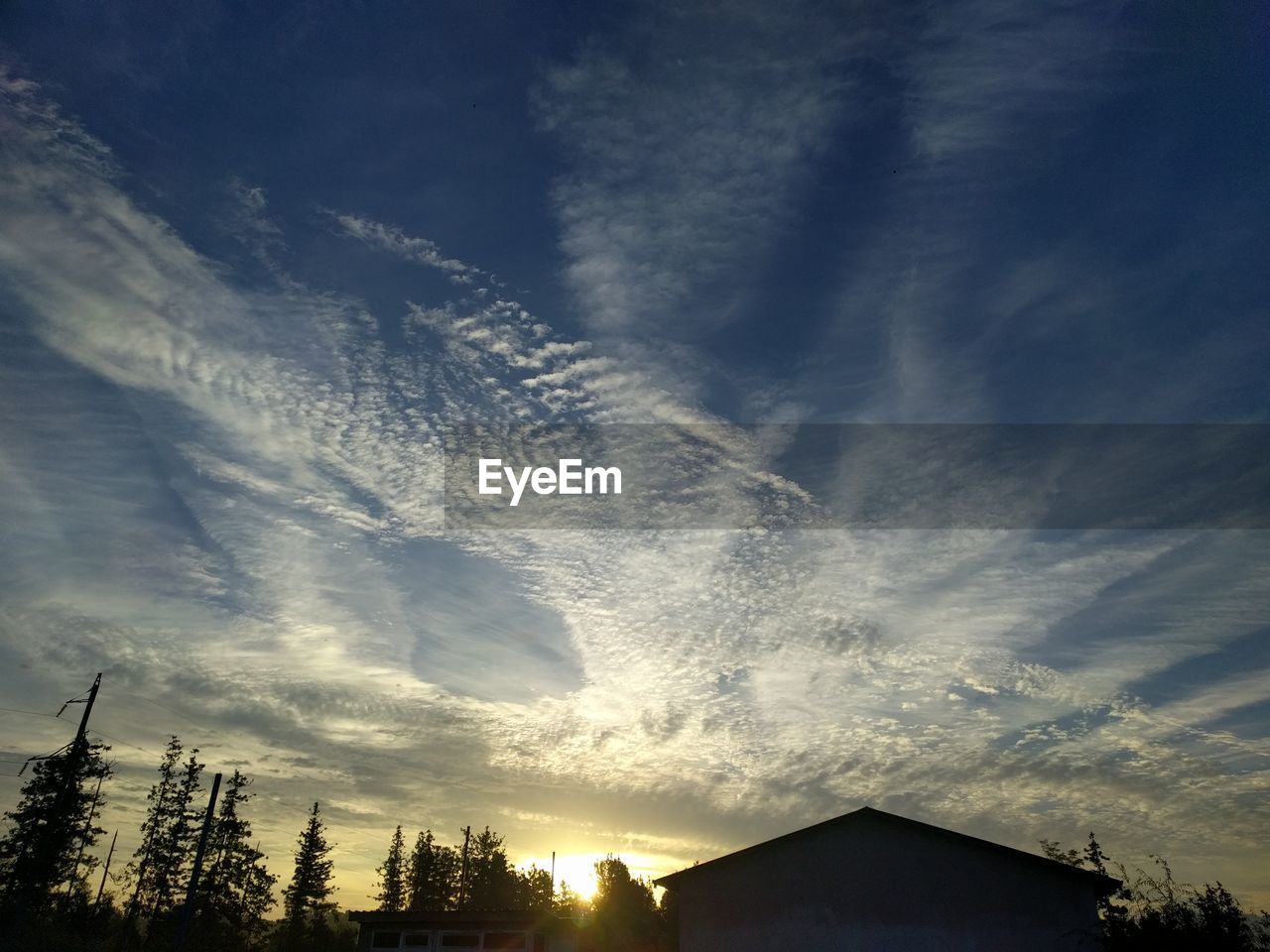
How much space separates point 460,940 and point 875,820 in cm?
2025

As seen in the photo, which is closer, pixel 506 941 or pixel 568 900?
pixel 506 941

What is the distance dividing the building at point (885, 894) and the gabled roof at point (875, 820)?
3 centimetres

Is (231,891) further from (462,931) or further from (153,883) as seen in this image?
(462,931)

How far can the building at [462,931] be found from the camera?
3184 centimetres

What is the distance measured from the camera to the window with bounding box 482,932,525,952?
31719 millimetres

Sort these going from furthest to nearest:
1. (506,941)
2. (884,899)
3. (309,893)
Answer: (309,893) < (506,941) < (884,899)

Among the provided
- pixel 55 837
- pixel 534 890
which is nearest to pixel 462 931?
pixel 55 837

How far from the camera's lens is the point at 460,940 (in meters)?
31.9

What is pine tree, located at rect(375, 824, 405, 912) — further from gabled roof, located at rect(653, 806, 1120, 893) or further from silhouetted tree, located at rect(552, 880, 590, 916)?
gabled roof, located at rect(653, 806, 1120, 893)

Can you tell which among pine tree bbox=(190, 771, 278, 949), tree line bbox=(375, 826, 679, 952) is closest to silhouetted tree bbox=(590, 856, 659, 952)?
tree line bbox=(375, 826, 679, 952)

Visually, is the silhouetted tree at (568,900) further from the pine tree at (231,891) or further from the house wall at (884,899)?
the house wall at (884,899)

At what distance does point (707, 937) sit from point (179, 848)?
55412 mm

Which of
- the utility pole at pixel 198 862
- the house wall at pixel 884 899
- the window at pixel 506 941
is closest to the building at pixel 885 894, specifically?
the house wall at pixel 884 899

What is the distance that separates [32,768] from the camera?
47406 millimetres
